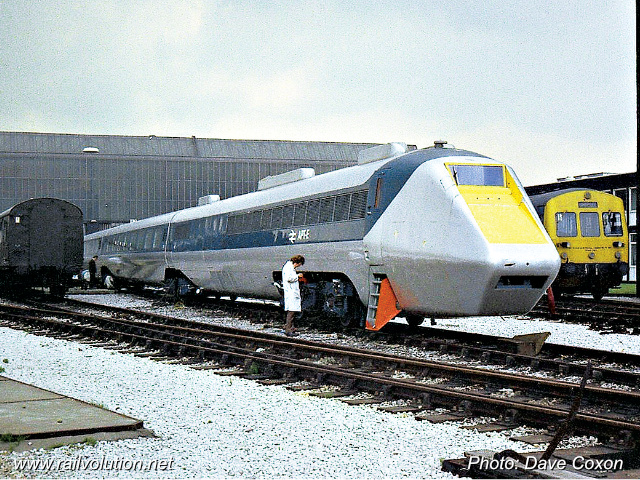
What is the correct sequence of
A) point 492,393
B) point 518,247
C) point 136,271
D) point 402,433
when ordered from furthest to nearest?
point 136,271, point 518,247, point 492,393, point 402,433

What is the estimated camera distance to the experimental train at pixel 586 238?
24.0m

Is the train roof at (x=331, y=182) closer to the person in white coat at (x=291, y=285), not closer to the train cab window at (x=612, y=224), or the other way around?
the person in white coat at (x=291, y=285)

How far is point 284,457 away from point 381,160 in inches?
371

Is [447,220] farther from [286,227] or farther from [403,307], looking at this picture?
[286,227]

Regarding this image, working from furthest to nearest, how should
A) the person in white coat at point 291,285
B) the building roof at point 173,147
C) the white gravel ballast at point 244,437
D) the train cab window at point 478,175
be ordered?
the building roof at point 173,147, the person in white coat at point 291,285, the train cab window at point 478,175, the white gravel ballast at point 244,437

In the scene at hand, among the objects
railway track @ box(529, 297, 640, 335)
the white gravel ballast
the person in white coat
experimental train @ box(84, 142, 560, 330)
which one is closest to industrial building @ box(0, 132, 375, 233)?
railway track @ box(529, 297, 640, 335)

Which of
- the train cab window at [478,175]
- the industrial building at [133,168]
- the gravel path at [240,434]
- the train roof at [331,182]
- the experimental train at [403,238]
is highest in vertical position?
the industrial building at [133,168]

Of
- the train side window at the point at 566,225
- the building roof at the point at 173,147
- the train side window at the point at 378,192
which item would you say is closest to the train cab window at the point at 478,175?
the train side window at the point at 378,192

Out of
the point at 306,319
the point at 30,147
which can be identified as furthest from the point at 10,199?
the point at 306,319

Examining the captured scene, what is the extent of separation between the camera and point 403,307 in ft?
45.4

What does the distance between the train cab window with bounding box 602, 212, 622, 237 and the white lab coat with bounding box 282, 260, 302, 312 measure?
13.6 metres

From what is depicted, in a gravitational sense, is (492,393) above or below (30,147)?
below

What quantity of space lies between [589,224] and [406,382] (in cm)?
1706

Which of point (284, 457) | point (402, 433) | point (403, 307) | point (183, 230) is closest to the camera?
point (284, 457)
